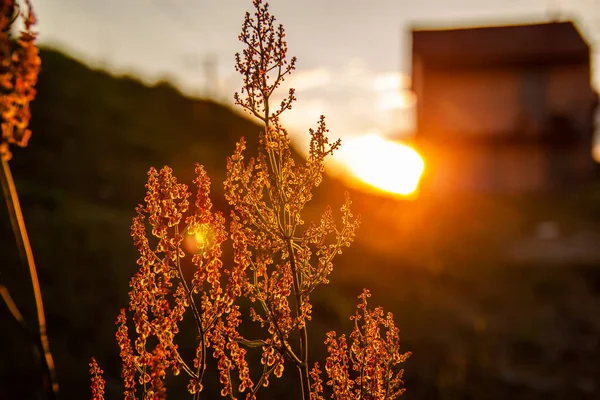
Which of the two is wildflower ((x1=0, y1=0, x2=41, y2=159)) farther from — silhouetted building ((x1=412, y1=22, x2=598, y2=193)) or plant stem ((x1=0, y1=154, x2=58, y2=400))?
silhouetted building ((x1=412, y1=22, x2=598, y2=193))

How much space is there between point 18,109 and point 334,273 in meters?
14.6

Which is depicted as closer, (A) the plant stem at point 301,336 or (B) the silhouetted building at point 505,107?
(A) the plant stem at point 301,336

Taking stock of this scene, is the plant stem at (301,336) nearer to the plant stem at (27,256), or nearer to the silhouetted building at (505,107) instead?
the plant stem at (27,256)

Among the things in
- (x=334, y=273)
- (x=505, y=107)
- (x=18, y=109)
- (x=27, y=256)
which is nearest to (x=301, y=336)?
(x=27, y=256)

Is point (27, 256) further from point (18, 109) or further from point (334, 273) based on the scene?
point (334, 273)

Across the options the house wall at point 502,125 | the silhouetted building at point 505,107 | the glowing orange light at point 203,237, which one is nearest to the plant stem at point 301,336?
the glowing orange light at point 203,237

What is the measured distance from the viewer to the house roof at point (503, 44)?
3103cm

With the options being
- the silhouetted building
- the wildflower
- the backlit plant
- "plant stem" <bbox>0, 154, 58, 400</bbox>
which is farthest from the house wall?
"plant stem" <bbox>0, 154, 58, 400</bbox>

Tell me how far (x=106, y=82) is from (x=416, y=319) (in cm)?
1780

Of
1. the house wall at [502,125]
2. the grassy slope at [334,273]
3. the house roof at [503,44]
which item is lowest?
the grassy slope at [334,273]

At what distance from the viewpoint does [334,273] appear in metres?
16.1

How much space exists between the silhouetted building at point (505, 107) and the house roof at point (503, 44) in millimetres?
50

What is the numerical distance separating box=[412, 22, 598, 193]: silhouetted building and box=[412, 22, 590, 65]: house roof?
0.05 m

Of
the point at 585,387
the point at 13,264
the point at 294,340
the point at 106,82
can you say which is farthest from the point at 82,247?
the point at 106,82
